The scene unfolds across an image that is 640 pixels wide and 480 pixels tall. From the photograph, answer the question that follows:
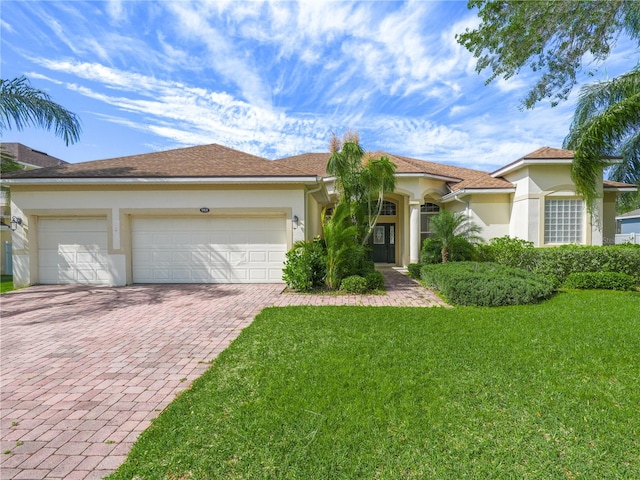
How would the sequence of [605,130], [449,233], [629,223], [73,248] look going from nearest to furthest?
1. [605,130]
2. [73,248]
3. [449,233]
4. [629,223]

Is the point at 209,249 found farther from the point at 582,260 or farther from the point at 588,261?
the point at 588,261

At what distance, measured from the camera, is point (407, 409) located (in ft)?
11.2

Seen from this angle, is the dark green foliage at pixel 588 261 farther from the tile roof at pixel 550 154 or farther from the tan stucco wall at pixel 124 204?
the tan stucco wall at pixel 124 204

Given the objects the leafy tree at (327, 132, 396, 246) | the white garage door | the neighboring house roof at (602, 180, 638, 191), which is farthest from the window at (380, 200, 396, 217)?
the white garage door

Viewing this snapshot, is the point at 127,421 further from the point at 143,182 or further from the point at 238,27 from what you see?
the point at 238,27

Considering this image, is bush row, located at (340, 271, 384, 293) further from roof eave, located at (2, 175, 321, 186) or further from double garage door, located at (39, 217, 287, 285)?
roof eave, located at (2, 175, 321, 186)

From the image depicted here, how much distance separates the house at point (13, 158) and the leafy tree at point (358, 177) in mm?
13119

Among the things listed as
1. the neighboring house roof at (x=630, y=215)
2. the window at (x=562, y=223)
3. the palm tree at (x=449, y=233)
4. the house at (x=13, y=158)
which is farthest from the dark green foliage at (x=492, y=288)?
the neighboring house roof at (x=630, y=215)

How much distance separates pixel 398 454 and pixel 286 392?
1.51 m

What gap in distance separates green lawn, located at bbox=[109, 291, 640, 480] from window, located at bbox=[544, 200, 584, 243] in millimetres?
8692

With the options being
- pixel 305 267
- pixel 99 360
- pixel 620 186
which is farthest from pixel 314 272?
pixel 620 186

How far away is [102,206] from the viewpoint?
1150cm

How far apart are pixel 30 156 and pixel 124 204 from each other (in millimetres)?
19580

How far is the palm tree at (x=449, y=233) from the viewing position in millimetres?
12984
